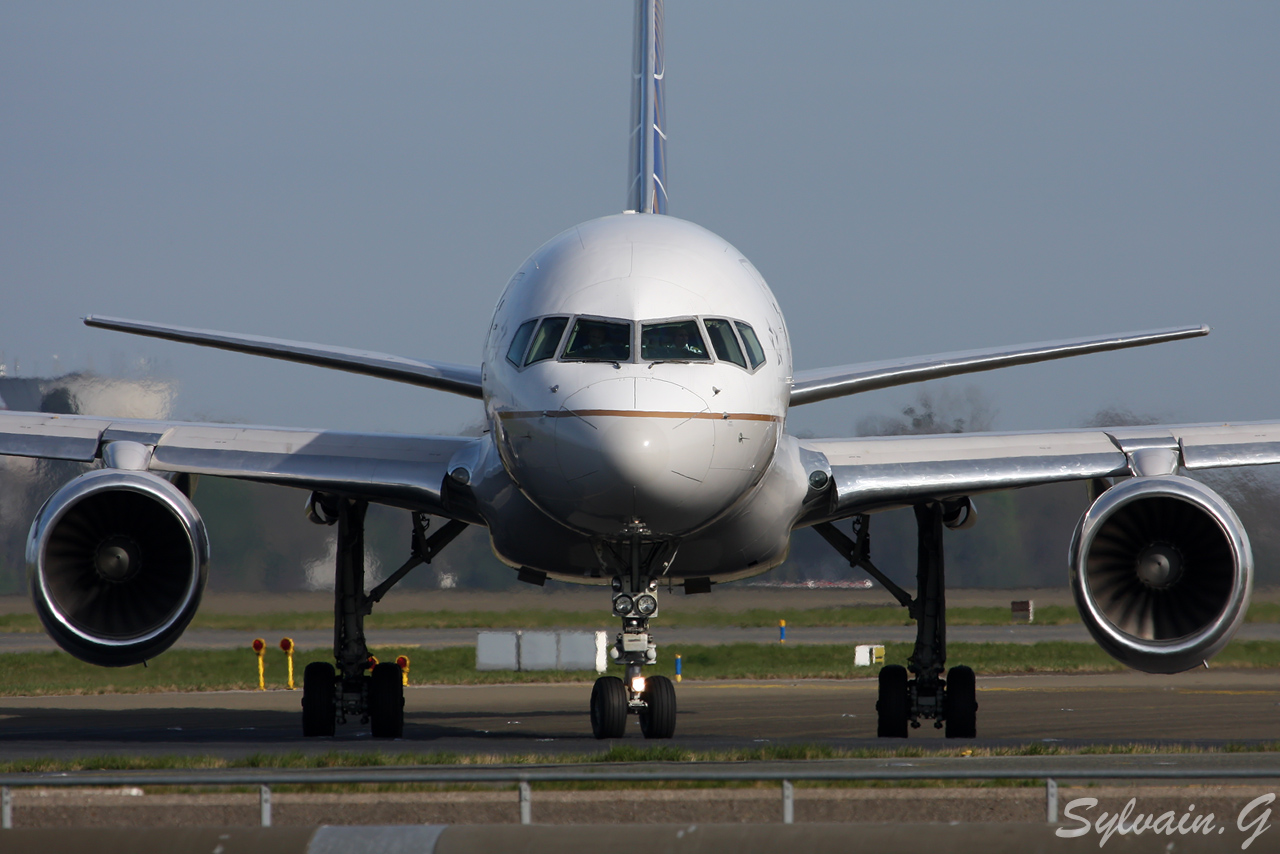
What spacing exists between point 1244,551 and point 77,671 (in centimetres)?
2335

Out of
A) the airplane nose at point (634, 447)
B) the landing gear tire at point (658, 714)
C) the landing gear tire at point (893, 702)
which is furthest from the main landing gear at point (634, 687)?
the landing gear tire at point (893, 702)

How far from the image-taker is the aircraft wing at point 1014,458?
49.1 feet

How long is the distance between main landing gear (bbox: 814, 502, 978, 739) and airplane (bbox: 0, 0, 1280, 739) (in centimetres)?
3

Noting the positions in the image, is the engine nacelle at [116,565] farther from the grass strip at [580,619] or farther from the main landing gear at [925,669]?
the grass strip at [580,619]

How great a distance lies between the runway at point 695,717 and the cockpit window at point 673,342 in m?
3.07

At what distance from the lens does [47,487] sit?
29484mm

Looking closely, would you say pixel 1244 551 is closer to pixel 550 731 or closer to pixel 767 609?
pixel 550 731

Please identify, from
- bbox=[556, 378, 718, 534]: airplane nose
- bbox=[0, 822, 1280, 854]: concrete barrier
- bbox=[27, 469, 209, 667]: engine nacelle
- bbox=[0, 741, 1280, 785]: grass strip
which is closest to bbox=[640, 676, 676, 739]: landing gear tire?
bbox=[0, 741, 1280, 785]: grass strip

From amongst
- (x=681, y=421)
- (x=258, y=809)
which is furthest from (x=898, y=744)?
(x=258, y=809)

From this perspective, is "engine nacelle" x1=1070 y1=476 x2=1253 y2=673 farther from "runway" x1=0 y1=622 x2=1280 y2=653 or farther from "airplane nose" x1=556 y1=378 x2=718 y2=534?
"runway" x1=0 y1=622 x2=1280 y2=653

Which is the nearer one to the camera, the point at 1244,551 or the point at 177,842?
the point at 177,842

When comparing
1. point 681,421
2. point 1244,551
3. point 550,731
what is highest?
point 681,421

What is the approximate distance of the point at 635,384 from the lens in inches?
444

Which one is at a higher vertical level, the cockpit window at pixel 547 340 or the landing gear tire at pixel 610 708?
the cockpit window at pixel 547 340
